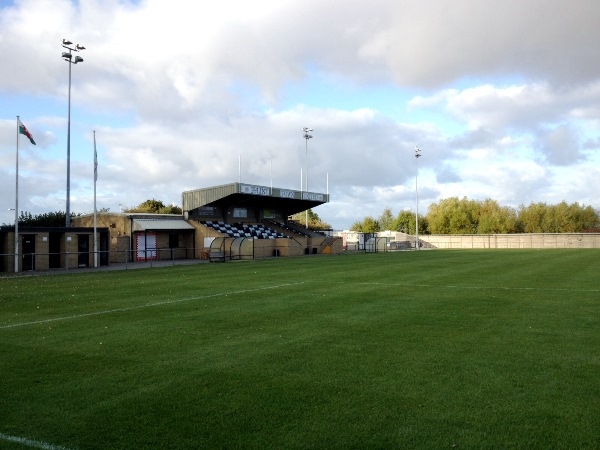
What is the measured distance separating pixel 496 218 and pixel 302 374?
9188cm

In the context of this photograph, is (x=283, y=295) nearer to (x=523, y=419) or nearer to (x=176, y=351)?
(x=176, y=351)

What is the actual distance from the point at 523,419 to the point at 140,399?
13.6 feet

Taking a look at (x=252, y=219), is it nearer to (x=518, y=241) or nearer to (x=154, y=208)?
(x=154, y=208)

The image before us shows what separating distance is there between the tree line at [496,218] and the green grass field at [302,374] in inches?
3354

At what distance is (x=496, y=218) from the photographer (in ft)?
300

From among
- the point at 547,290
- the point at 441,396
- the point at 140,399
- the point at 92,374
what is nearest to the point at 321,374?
the point at 441,396

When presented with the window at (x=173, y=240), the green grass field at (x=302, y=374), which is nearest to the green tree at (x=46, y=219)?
the window at (x=173, y=240)

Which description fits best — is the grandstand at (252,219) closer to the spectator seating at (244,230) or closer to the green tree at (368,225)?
the spectator seating at (244,230)

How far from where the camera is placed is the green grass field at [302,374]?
15.8ft

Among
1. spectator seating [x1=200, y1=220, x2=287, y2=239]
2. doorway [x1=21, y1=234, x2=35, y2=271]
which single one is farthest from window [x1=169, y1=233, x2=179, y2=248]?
doorway [x1=21, y1=234, x2=35, y2=271]

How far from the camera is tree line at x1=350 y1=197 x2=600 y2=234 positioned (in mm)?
90938

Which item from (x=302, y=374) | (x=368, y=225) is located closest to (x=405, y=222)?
(x=368, y=225)

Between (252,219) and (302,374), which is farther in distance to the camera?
(252,219)

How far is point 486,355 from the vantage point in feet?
25.1
